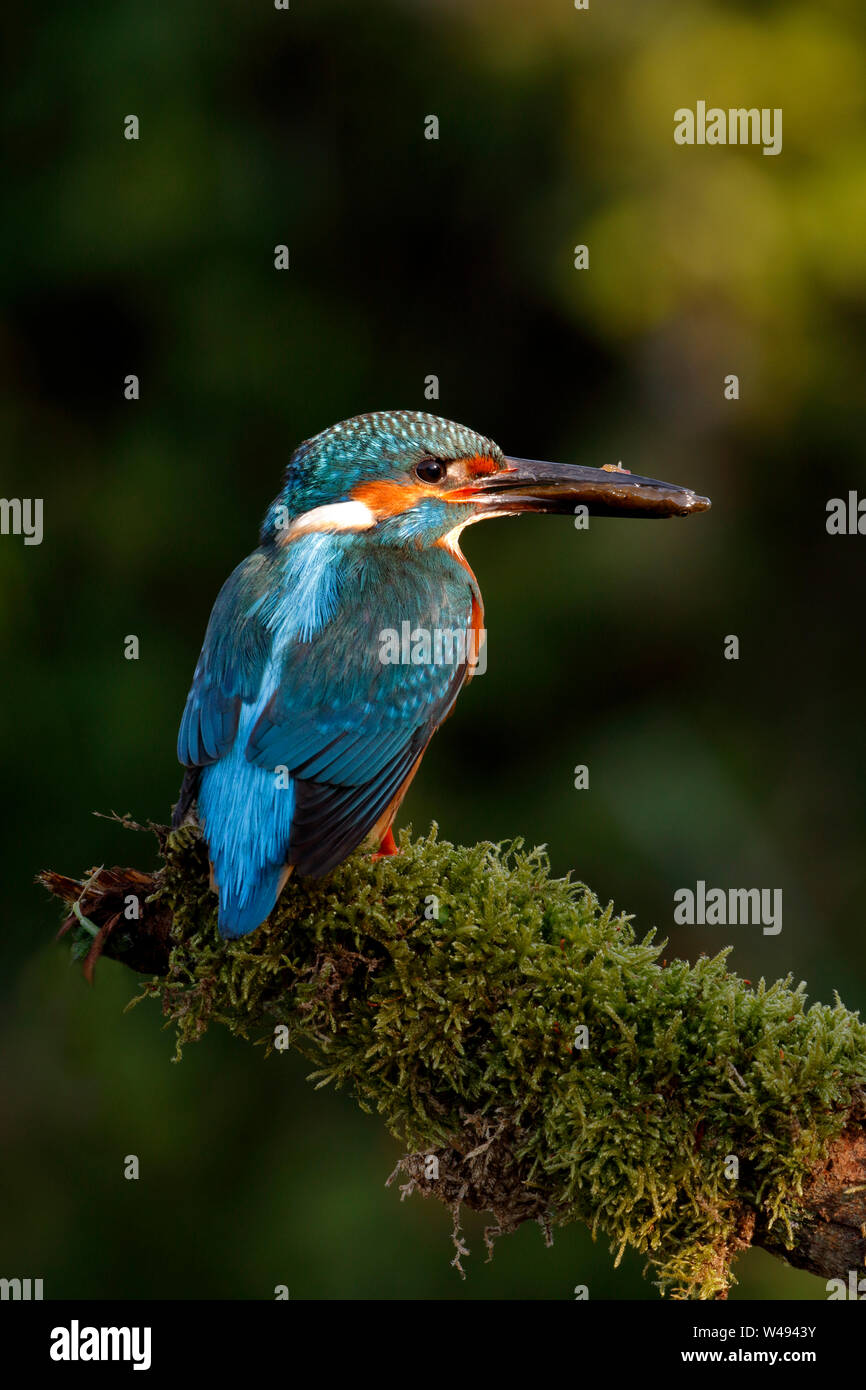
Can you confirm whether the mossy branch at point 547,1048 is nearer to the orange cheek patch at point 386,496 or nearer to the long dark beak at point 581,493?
the orange cheek patch at point 386,496

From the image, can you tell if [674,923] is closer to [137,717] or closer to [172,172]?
[137,717]

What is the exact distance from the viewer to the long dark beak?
3.22 m

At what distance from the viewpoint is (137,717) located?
482 centimetres

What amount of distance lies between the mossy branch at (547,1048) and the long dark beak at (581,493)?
87 centimetres

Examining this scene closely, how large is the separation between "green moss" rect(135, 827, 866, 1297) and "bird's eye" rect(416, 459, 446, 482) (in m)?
0.82

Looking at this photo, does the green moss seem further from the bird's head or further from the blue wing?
the bird's head

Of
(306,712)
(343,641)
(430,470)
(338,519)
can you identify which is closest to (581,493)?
(430,470)

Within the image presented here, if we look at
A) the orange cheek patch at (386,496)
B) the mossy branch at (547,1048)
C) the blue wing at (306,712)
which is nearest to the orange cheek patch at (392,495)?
the orange cheek patch at (386,496)

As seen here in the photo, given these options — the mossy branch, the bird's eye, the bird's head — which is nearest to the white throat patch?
the bird's head

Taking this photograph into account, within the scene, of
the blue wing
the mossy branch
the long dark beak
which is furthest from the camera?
the long dark beak

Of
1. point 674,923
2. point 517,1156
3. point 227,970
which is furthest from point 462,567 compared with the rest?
point 674,923

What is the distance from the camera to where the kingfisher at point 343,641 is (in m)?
2.58

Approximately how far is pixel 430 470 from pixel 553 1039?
121 cm

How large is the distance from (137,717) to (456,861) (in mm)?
2399
